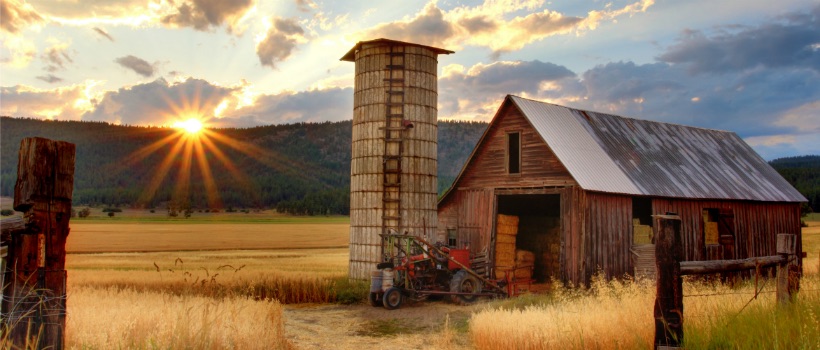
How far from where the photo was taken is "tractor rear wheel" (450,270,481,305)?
2067cm

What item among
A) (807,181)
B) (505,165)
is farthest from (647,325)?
(807,181)

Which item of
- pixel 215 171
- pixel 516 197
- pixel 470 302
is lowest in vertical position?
pixel 470 302

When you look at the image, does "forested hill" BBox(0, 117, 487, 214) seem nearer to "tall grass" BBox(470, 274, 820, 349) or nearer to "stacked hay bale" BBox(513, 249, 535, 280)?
"stacked hay bale" BBox(513, 249, 535, 280)

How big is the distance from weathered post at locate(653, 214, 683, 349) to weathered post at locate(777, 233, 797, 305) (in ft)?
8.29

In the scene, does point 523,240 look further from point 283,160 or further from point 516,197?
point 283,160

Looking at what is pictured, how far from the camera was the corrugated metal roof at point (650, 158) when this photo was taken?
75.2 feet

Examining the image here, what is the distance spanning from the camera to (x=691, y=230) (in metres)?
24.6

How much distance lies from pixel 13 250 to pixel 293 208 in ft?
343

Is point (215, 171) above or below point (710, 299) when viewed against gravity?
above

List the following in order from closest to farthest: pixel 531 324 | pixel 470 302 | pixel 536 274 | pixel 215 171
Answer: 1. pixel 531 324
2. pixel 470 302
3. pixel 536 274
4. pixel 215 171

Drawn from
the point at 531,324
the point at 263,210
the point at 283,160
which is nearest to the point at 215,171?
the point at 283,160

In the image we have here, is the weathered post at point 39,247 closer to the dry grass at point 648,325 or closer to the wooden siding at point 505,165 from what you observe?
the dry grass at point 648,325

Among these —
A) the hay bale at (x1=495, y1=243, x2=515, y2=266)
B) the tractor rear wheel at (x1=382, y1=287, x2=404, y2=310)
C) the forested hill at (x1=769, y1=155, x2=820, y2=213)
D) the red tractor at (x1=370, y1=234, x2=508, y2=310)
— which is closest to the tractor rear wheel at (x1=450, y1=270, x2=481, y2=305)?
the red tractor at (x1=370, y1=234, x2=508, y2=310)

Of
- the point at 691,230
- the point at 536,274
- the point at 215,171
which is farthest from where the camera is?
the point at 215,171
